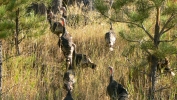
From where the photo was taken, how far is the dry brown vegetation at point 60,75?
15.0ft

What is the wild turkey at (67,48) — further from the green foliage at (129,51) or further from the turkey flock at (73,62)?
the green foliage at (129,51)

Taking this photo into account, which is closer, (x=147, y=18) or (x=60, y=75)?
(x=147, y=18)

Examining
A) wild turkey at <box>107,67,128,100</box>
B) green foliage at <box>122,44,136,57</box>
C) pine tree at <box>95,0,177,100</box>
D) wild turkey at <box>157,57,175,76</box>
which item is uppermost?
pine tree at <box>95,0,177,100</box>

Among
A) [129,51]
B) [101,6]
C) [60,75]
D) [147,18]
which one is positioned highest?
[101,6]

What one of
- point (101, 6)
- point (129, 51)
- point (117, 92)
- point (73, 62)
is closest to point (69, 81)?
point (117, 92)

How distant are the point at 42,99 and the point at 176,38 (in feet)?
5.98

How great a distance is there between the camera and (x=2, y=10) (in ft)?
11.9

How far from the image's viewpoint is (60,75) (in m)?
5.71

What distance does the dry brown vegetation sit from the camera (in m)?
4.58

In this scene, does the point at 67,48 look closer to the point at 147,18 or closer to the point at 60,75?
the point at 60,75

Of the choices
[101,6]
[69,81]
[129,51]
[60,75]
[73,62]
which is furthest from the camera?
[73,62]

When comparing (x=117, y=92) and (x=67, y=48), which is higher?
(x=67, y=48)

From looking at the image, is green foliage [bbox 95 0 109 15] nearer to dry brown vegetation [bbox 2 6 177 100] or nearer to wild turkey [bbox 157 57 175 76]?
dry brown vegetation [bbox 2 6 177 100]

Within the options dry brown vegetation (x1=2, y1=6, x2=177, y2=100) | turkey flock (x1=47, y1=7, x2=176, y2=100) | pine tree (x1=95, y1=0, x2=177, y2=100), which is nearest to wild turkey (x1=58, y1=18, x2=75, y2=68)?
turkey flock (x1=47, y1=7, x2=176, y2=100)
